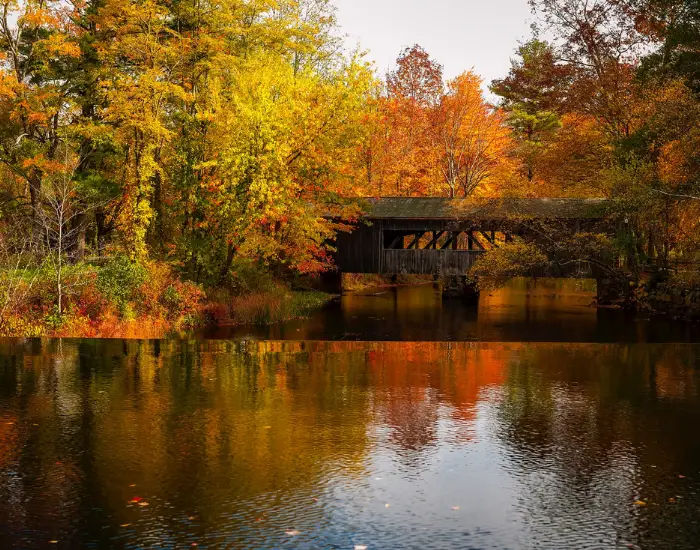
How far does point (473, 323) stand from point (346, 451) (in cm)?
2206

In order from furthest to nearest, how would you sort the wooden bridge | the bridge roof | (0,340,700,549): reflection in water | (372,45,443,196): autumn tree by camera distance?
(372,45,443,196): autumn tree
the wooden bridge
the bridge roof
(0,340,700,549): reflection in water

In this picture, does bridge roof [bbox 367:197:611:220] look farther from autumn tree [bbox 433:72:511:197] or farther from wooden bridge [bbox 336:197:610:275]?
autumn tree [bbox 433:72:511:197]

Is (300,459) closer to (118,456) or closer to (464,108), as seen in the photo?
(118,456)

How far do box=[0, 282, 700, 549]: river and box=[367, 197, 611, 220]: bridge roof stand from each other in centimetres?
1626

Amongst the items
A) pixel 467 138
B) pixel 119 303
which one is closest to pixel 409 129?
pixel 467 138

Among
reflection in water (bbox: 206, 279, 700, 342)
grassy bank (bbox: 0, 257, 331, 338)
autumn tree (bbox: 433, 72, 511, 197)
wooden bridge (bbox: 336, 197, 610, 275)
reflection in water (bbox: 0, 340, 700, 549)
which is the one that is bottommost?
reflection in water (bbox: 0, 340, 700, 549)

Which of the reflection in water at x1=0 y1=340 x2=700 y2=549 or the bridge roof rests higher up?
the bridge roof

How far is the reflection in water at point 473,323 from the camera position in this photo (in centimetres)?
2583

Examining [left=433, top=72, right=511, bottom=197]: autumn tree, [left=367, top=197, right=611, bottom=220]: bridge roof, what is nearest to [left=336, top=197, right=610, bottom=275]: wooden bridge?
[left=367, top=197, right=611, bottom=220]: bridge roof

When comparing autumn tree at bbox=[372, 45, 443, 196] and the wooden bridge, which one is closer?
the wooden bridge

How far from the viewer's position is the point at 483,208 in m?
33.3

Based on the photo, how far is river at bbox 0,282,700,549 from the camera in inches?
255

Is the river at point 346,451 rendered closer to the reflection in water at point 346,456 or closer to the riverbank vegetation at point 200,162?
the reflection in water at point 346,456

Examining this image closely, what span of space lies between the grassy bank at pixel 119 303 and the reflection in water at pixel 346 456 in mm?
6928
